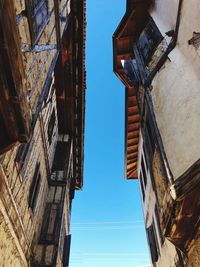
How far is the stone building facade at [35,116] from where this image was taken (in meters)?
3.22

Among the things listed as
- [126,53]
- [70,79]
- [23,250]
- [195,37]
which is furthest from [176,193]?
[70,79]

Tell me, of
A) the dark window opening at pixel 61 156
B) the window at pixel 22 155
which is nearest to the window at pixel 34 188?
the window at pixel 22 155

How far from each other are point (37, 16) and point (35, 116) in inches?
92.7

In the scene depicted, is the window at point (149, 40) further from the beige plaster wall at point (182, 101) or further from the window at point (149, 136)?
the window at point (149, 136)

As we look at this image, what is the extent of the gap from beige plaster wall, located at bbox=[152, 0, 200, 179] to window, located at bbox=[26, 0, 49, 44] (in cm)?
335

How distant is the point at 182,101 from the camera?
5.77 m

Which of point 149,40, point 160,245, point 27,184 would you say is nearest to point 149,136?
point 149,40

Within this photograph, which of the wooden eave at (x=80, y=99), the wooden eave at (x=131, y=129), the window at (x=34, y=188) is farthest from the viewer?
the wooden eave at (x=131, y=129)

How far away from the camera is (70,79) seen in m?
11.5

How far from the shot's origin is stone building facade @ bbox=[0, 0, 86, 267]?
10.6ft

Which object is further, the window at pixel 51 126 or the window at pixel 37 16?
the window at pixel 51 126

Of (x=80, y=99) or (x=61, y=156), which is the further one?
(x=80, y=99)

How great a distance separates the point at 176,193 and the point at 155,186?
3.00 m

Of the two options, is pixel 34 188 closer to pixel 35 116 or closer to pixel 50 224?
pixel 50 224
